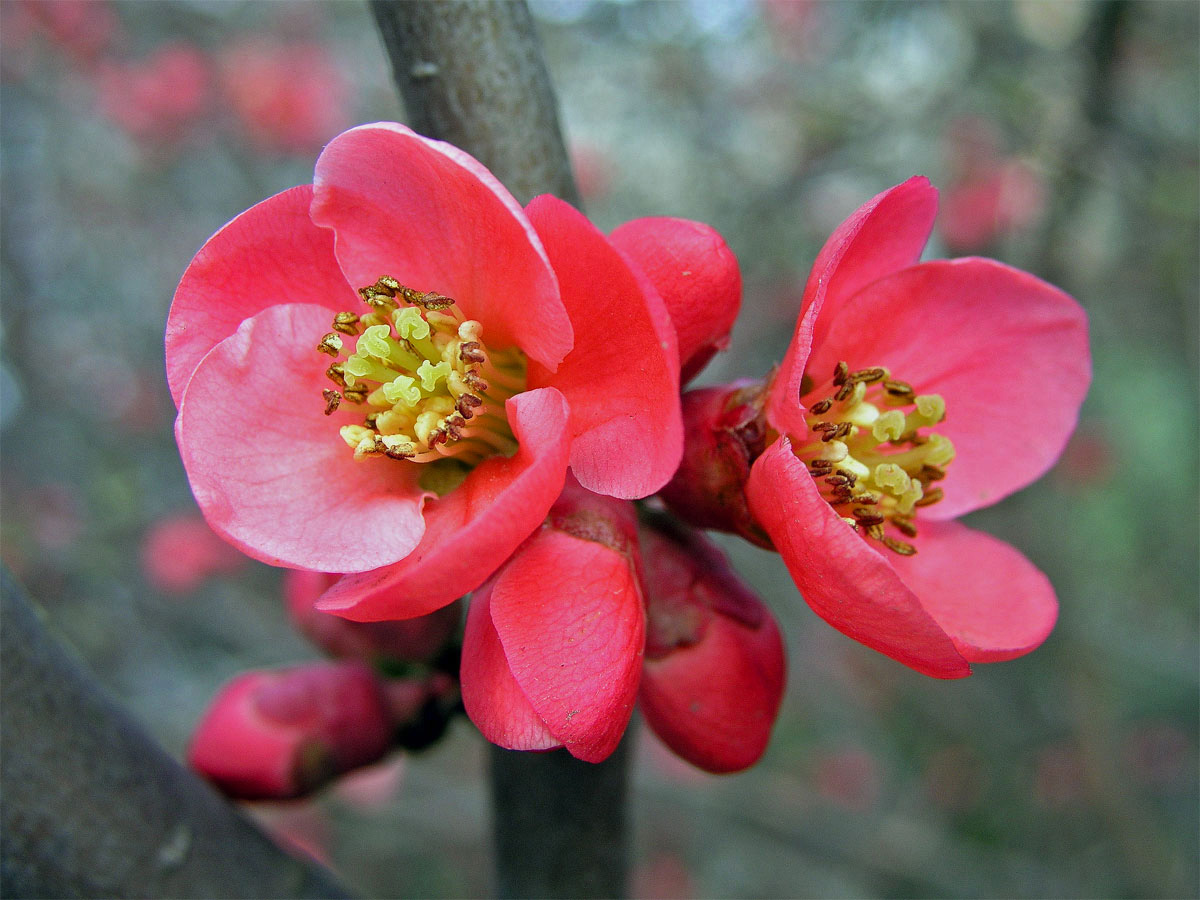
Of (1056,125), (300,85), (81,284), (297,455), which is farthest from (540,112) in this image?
(81,284)

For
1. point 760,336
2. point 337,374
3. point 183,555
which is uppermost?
point 337,374

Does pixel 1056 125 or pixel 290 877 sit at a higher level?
pixel 290 877

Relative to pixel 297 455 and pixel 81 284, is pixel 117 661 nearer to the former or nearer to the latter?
pixel 81 284

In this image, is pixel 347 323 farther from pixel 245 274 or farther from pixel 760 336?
pixel 760 336

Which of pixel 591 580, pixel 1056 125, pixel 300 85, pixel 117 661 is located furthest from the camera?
pixel 300 85

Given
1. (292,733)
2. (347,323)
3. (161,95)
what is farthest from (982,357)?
(161,95)

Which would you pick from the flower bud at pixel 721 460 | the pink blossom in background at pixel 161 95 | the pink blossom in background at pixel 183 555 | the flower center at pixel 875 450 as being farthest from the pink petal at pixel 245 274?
the pink blossom in background at pixel 161 95

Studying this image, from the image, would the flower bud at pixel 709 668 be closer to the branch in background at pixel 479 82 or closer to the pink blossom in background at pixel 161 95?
the branch in background at pixel 479 82
